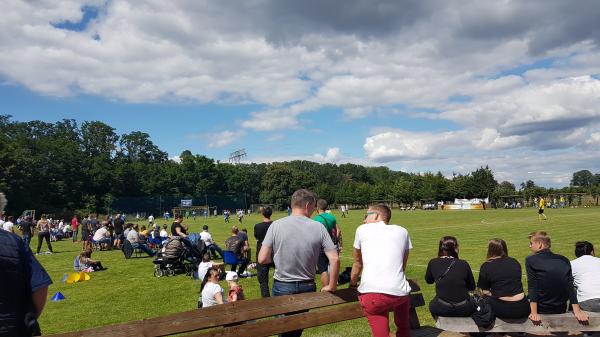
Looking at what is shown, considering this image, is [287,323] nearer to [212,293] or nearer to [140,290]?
[212,293]

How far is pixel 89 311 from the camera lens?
10.4 m

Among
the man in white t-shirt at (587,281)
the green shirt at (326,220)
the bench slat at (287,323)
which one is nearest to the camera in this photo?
the bench slat at (287,323)

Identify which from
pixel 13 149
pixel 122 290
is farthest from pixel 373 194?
pixel 122 290

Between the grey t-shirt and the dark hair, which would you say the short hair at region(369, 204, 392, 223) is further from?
the dark hair

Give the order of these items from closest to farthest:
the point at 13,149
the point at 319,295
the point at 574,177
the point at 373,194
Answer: the point at 319,295
the point at 13,149
the point at 373,194
the point at 574,177

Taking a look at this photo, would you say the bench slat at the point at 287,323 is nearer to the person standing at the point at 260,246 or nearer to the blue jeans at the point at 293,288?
the blue jeans at the point at 293,288

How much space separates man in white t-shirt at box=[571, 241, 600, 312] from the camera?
6242mm

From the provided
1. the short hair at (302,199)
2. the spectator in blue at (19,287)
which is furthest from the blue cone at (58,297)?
the spectator in blue at (19,287)

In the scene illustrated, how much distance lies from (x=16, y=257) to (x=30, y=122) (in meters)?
123

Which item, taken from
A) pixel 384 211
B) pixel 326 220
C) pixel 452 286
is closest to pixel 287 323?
pixel 384 211

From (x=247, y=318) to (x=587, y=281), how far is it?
14.8 feet

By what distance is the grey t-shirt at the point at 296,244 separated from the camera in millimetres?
5156

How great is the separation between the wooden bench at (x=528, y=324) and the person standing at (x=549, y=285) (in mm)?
86

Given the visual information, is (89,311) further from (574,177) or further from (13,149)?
(574,177)
